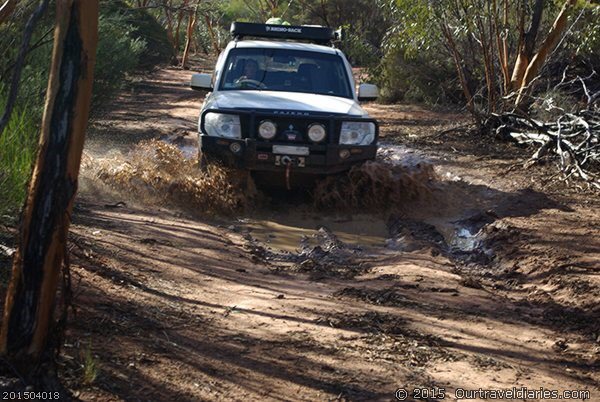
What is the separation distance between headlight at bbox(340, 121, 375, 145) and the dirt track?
77 centimetres

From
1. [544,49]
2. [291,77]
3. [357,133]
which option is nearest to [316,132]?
[357,133]

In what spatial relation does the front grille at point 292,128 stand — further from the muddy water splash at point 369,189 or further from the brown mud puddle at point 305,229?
the brown mud puddle at point 305,229

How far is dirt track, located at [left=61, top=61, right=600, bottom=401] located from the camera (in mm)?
4324

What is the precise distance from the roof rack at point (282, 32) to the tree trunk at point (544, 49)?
11.1 feet

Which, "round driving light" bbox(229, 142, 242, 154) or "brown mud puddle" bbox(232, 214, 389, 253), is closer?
"brown mud puddle" bbox(232, 214, 389, 253)

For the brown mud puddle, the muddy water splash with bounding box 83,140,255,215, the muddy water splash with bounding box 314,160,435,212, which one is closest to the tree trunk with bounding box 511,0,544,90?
the muddy water splash with bounding box 314,160,435,212

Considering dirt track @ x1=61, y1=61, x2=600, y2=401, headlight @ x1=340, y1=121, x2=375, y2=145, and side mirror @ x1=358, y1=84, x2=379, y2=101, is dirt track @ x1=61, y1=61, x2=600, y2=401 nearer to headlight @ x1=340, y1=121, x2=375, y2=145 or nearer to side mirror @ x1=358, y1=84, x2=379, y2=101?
headlight @ x1=340, y1=121, x2=375, y2=145

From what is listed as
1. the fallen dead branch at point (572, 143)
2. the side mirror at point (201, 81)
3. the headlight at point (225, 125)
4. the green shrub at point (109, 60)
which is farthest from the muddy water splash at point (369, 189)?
the green shrub at point (109, 60)

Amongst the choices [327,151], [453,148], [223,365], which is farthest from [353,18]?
[223,365]

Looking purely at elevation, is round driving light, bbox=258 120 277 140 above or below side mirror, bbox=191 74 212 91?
below

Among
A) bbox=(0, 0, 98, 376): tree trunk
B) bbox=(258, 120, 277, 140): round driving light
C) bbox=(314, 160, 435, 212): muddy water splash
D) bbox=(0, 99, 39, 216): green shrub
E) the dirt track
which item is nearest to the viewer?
bbox=(0, 0, 98, 376): tree trunk

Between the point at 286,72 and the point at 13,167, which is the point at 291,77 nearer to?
the point at 286,72

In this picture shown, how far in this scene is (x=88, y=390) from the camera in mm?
3730

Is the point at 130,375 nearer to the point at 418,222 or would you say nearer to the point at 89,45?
the point at 89,45
